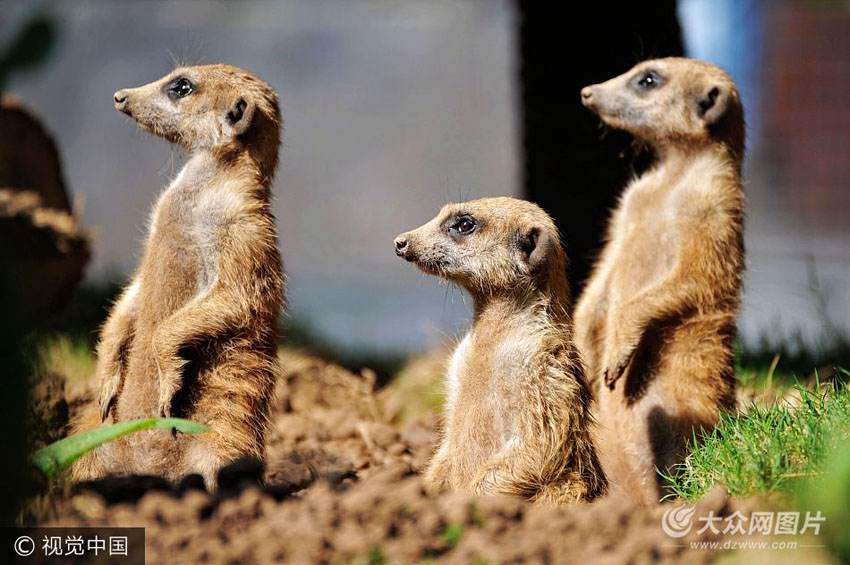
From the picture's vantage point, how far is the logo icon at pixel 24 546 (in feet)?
7.34

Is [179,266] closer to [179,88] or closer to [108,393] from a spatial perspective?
[108,393]

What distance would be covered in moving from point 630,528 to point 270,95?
7.41ft

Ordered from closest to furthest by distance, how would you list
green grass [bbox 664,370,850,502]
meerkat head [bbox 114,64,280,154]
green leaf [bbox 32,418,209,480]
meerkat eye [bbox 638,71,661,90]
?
green leaf [bbox 32,418,209,480], green grass [bbox 664,370,850,502], meerkat head [bbox 114,64,280,154], meerkat eye [bbox 638,71,661,90]

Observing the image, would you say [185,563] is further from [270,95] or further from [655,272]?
[655,272]

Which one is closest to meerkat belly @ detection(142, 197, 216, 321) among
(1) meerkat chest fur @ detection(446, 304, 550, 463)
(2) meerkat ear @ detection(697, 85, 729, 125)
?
(1) meerkat chest fur @ detection(446, 304, 550, 463)

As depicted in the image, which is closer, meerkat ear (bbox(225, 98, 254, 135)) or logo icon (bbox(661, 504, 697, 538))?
logo icon (bbox(661, 504, 697, 538))

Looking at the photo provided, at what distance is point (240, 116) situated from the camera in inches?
148

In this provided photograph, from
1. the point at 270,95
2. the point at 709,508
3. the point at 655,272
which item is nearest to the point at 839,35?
the point at 655,272

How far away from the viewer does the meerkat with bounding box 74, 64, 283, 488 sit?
11.5 ft

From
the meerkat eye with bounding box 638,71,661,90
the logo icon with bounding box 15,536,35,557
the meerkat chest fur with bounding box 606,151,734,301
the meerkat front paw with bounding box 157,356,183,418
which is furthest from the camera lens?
the meerkat eye with bounding box 638,71,661,90

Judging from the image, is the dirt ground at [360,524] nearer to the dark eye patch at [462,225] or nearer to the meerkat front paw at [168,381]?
the meerkat front paw at [168,381]

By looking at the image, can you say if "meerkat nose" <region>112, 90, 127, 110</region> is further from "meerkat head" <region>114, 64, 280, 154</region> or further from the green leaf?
the green leaf

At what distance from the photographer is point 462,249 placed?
3514 mm

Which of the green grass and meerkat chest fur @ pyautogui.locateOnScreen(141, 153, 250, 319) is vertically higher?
meerkat chest fur @ pyautogui.locateOnScreen(141, 153, 250, 319)
